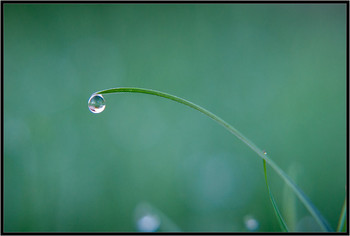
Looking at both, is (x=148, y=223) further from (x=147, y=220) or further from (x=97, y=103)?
(x=97, y=103)

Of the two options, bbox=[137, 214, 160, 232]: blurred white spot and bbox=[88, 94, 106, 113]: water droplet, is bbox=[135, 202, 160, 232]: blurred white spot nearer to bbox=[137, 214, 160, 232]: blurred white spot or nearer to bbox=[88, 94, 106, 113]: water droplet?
bbox=[137, 214, 160, 232]: blurred white spot

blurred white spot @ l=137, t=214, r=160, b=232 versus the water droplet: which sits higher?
the water droplet

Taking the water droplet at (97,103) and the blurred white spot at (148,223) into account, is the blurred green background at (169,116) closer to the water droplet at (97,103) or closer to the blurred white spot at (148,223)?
the blurred white spot at (148,223)

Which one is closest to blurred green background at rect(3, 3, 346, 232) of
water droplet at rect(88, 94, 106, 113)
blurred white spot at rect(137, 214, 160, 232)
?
blurred white spot at rect(137, 214, 160, 232)

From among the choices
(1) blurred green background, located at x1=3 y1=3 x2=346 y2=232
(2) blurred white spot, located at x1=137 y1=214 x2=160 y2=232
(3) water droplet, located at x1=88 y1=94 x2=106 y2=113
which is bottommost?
(2) blurred white spot, located at x1=137 y1=214 x2=160 y2=232

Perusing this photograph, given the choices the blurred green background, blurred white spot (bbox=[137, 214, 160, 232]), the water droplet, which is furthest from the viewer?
the blurred green background

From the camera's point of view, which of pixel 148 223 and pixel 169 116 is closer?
pixel 148 223

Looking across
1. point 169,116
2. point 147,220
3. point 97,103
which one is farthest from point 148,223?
point 169,116
